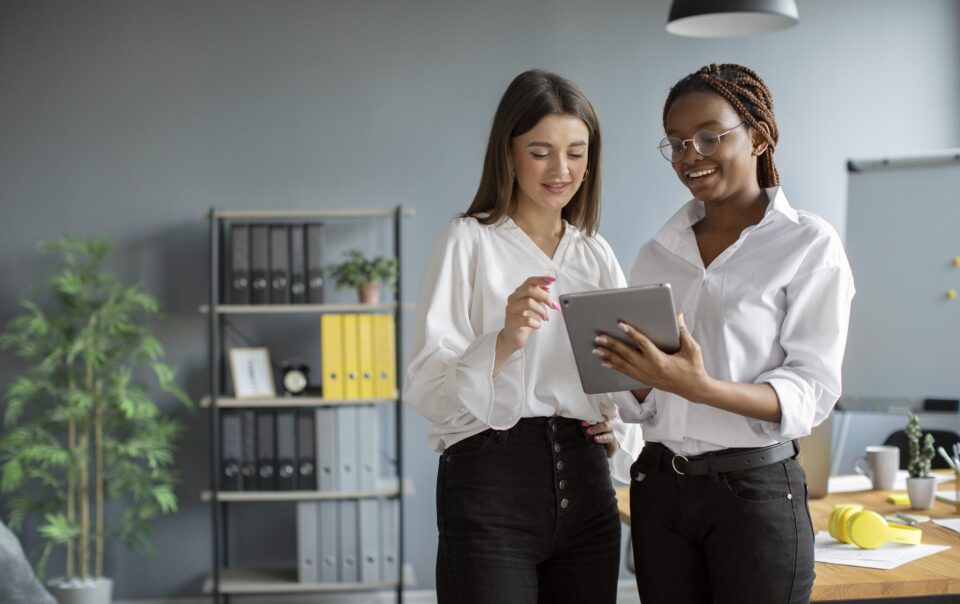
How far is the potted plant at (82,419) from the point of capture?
12.2 feet

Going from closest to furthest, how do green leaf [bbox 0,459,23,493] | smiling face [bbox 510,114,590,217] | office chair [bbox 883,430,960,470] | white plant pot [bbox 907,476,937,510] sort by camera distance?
1. smiling face [bbox 510,114,590,217]
2. white plant pot [bbox 907,476,937,510]
3. office chair [bbox 883,430,960,470]
4. green leaf [bbox 0,459,23,493]

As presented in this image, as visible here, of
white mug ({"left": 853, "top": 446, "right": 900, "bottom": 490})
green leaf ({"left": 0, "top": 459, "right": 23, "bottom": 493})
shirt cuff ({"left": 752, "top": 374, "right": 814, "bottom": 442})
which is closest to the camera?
shirt cuff ({"left": 752, "top": 374, "right": 814, "bottom": 442})

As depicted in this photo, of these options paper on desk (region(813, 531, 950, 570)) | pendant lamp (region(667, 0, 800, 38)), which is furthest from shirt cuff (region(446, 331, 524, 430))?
pendant lamp (region(667, 0, 800, 38))

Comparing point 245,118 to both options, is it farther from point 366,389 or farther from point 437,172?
point 366,389

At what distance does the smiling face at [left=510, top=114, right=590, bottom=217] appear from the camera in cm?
169

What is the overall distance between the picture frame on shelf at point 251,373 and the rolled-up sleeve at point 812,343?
2.75 metres

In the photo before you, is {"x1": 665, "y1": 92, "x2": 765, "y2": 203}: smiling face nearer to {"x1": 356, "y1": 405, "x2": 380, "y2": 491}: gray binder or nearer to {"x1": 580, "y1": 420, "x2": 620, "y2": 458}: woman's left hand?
{"x1": 580, "y1": 420, "x2": 620, "y2": 458}: woman's left hand

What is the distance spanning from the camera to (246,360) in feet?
12.9

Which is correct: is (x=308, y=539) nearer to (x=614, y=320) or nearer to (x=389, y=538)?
(x=389, y=538)

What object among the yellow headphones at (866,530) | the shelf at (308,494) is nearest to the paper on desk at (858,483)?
the yellow headphones at (866,530)

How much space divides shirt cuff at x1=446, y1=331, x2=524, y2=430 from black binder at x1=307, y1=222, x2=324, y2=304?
232cm

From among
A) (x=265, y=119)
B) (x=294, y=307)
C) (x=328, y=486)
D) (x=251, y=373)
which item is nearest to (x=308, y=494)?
(x=328, y=486)

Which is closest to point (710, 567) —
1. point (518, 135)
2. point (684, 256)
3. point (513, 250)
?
point (684, 256)

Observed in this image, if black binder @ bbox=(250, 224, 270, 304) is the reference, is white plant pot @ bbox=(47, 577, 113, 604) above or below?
below
